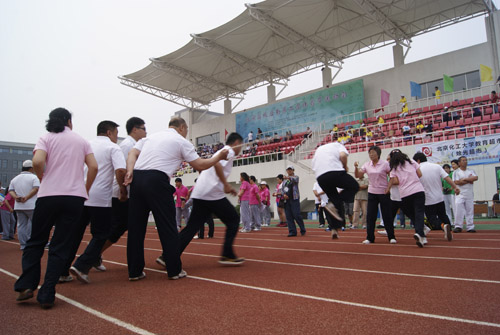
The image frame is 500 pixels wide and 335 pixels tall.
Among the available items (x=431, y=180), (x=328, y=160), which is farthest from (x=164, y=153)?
(x=431, y=180)

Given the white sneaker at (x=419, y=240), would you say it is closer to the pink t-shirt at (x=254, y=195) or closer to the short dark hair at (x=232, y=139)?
the short dark hair at (x=232, y=139)

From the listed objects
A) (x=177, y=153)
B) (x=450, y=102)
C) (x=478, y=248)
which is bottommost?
(x=478, y=248)

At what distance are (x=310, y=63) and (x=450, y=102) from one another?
11.4 meters

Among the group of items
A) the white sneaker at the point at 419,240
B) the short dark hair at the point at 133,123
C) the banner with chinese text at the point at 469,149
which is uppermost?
the banner with chinese text at the point at 469,149

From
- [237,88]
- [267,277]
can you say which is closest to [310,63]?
[237,88]

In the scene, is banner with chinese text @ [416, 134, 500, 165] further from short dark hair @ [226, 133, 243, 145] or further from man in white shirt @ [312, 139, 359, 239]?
short dark hair @ [226, 133, 243, 145]

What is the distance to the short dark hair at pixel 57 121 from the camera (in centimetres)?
320

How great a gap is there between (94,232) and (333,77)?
2510 centimetres

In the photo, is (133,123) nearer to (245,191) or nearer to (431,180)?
(431,180)

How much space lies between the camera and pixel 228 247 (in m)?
4.79

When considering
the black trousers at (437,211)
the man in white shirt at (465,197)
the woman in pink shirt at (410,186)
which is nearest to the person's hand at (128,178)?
the woman in pink shirt at (410,186)

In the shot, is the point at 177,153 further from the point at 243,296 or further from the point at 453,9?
the point at 453,9

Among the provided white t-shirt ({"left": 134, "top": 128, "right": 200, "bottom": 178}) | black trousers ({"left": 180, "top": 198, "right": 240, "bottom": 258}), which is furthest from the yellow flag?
white t-shirt ({"left": 134, "top": 128, "right": 200, "bottom": 178})

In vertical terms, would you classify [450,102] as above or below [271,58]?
below
